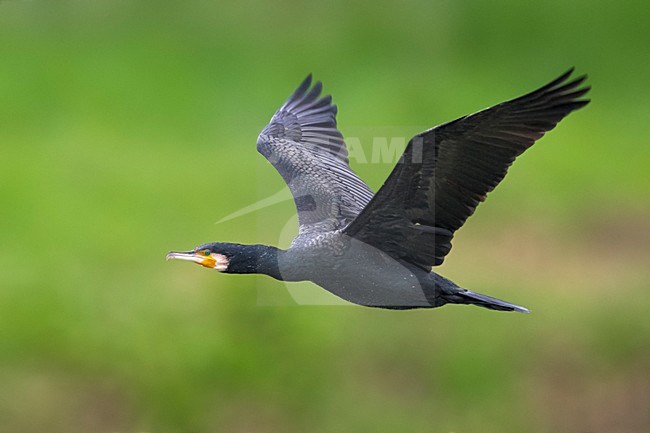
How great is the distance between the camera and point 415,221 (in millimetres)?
10438

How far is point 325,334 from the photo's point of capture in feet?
68.3

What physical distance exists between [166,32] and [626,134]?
7.93 metres

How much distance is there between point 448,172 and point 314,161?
269cm

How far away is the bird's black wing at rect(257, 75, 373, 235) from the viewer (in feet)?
38.6

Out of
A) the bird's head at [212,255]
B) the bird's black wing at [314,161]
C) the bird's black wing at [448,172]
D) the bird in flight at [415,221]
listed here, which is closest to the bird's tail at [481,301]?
the bird in flight at [415,221]

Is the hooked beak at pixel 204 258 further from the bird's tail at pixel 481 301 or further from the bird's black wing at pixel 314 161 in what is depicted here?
the bird's tail at pixel 481 301

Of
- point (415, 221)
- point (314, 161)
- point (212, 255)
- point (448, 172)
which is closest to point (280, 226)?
point (314, 161)

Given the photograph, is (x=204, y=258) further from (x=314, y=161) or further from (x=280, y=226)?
(x=280, y=226)

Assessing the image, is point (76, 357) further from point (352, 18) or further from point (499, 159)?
point (499, 159)

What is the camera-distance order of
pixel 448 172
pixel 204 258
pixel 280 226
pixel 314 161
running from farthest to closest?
pixel 280 226 < pixel 314 161 < pixel 204 258 < pixel 448 172

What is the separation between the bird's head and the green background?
24.0 feet

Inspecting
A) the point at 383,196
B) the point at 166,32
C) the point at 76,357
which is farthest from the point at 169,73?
the point at 383,196

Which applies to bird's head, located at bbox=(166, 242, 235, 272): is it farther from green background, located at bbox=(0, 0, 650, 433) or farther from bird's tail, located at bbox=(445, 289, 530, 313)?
green background, located at bbox=(0, 0, 650, 433)

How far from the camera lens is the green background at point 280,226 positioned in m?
20.0
